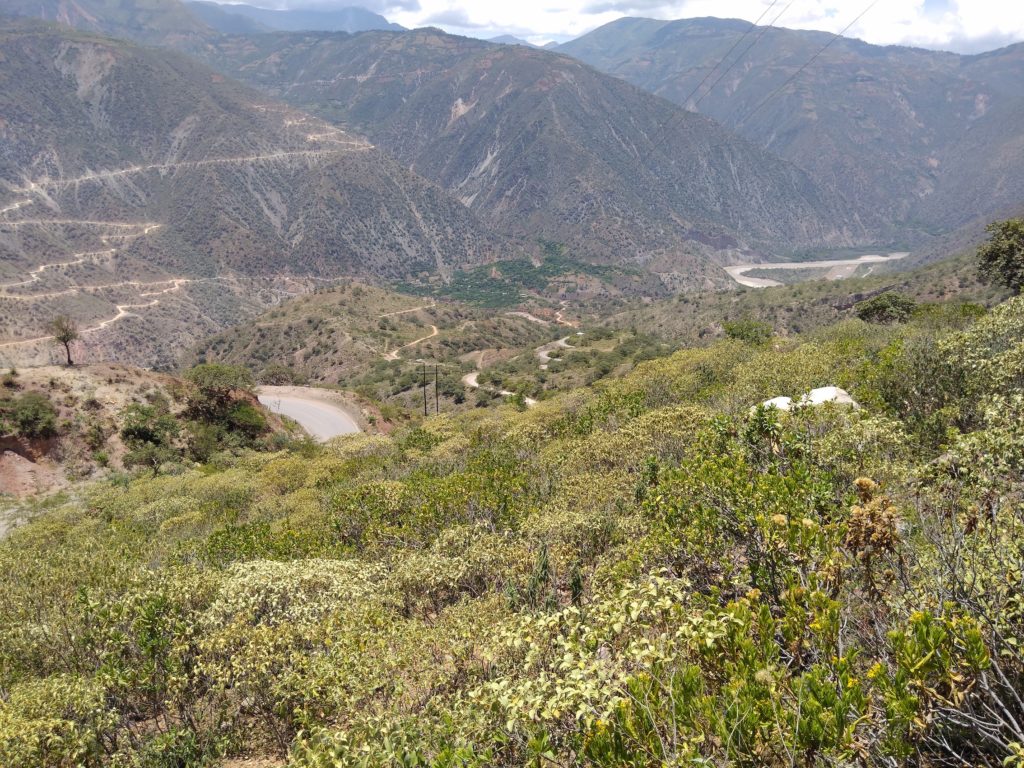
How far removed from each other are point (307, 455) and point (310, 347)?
89058 millimetres

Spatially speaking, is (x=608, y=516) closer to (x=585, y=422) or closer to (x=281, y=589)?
(x=281, y=589)

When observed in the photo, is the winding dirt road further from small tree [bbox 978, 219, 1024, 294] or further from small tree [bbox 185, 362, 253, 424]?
small tree [bbox 978, 219, 1024, 294]

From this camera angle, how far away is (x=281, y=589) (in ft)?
49.1

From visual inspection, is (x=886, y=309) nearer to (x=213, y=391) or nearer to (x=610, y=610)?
(x=213, y=391)

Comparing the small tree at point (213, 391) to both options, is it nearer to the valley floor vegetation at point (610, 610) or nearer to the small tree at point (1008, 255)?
the valley floor vegetation at point (610, 610)

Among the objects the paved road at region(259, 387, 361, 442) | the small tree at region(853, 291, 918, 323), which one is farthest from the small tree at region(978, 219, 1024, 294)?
the paved road at region(259, 387, 361, 442)

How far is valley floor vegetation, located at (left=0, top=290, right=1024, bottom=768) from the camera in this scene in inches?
255

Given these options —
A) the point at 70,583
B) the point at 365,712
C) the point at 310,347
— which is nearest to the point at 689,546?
the point at 365,712

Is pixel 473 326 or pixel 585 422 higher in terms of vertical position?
pixel 585 422

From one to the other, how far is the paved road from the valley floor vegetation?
44.0 metres

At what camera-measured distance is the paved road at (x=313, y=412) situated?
71625mm

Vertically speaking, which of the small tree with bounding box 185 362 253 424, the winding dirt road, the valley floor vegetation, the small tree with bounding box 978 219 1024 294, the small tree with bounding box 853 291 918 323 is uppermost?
the small tree with bounding box 978 219 1024 294

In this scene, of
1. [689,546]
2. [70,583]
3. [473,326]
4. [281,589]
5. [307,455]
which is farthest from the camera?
[473,326]

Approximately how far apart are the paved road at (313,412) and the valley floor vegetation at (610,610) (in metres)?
44.0
